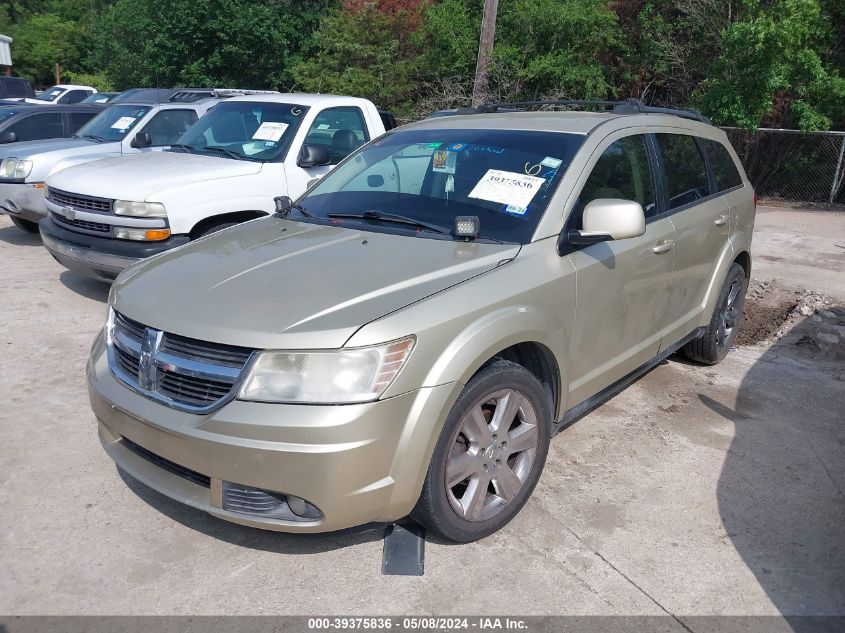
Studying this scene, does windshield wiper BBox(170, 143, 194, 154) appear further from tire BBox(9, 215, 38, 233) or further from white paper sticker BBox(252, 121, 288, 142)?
tire BBox(9, 215, 38, 233)

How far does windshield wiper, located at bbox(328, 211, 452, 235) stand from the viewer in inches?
147

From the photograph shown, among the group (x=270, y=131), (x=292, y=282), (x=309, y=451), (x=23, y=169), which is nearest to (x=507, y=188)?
(x=292, y=282)

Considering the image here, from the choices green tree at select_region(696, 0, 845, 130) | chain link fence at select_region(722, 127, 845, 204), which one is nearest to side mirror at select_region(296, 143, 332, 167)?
green tree at select_region(696, 0, 845, 130)

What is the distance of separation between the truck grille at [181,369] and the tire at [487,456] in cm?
85

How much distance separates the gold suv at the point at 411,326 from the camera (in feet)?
9.12

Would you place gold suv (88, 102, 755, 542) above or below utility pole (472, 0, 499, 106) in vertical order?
below

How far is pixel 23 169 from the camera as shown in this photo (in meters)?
8.68

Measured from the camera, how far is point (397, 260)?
133 inches

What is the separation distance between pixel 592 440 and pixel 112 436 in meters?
2.58

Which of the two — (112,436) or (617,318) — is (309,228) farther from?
(617,318)

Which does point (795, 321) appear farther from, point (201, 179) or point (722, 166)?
point (201, 179)

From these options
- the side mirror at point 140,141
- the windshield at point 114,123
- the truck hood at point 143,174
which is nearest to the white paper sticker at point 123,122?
the windshield at point 114,123

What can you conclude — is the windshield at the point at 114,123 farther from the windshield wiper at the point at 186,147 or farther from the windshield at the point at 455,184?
the windshield at the point at 455,184

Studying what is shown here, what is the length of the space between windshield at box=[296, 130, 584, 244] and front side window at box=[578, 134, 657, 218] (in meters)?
0.19
